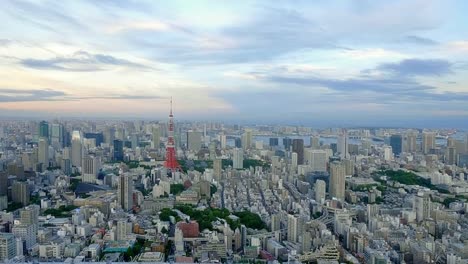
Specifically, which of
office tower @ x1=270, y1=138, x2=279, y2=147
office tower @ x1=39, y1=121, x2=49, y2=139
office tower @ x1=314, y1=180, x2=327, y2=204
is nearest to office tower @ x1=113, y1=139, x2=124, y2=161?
office tower @ x1=39, y1=121, x2=49, y2=139

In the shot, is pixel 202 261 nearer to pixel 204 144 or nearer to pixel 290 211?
pixel 290 211

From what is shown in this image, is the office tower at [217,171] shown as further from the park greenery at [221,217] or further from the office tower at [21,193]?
the office tower at [21,193]

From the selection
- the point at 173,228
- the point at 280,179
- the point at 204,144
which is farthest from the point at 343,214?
the point at 204,144

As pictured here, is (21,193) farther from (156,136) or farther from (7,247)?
(156,136)

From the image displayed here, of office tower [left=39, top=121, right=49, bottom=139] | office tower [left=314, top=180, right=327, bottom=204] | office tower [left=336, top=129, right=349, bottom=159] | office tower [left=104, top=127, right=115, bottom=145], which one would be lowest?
office tower [left=314, top=180, right=327, bottom=204]

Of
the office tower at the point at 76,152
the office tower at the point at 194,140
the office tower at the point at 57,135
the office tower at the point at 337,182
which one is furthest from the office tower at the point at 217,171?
the office tower at the point at 57,135

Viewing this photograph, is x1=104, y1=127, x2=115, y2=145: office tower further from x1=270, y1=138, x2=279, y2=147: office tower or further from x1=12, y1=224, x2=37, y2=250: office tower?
x1=12, y1=224, x2=37, y2=250: office tower
